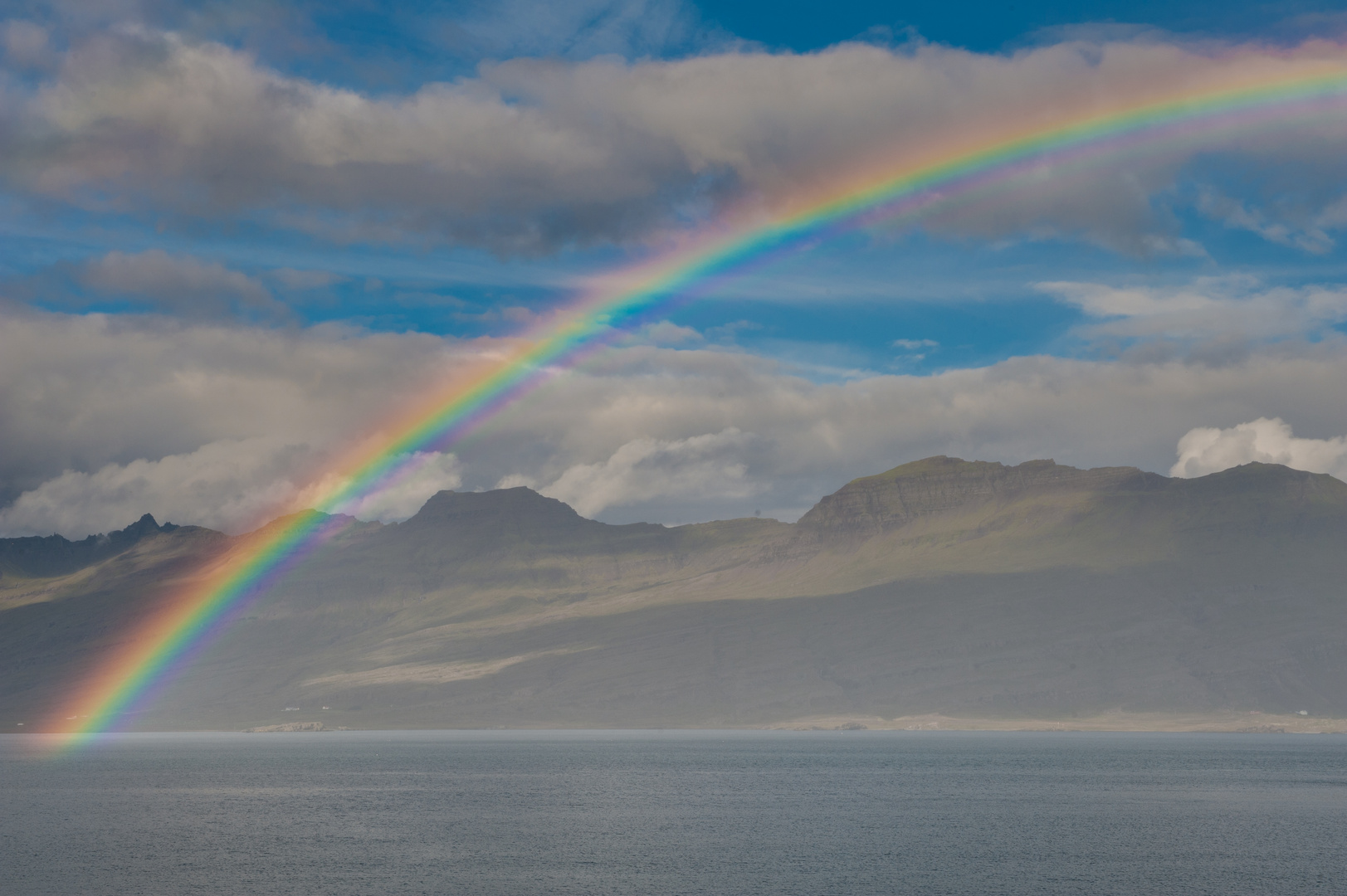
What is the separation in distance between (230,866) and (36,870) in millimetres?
17701

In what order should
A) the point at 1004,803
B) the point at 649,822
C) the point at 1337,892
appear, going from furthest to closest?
the point at 1004,803 < the point at 649,822 < the point at 1337,892

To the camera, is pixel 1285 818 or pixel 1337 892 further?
pixel 1285 818

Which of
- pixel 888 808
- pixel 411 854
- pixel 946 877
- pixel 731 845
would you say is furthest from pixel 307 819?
pixel 946 877

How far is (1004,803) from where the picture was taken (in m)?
186

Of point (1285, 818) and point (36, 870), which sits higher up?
point (36, 870)

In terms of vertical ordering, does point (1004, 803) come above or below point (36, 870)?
below

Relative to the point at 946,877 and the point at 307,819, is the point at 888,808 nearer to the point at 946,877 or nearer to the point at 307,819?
the point at 946,877

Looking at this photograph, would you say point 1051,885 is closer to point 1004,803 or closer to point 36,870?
point 1004,803

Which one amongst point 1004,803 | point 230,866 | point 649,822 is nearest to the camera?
point 230,866

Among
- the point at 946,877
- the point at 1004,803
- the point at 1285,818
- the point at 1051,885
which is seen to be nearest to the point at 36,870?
the point at 946,877

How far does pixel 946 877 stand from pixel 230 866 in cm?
6871

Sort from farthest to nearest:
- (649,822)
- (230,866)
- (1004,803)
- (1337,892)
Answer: (1004,803) < (649,822) < (230,866) < (1337,892)

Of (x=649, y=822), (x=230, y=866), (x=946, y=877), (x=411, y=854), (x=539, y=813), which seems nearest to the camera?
(x=946, y=877)

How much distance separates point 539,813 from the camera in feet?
569
